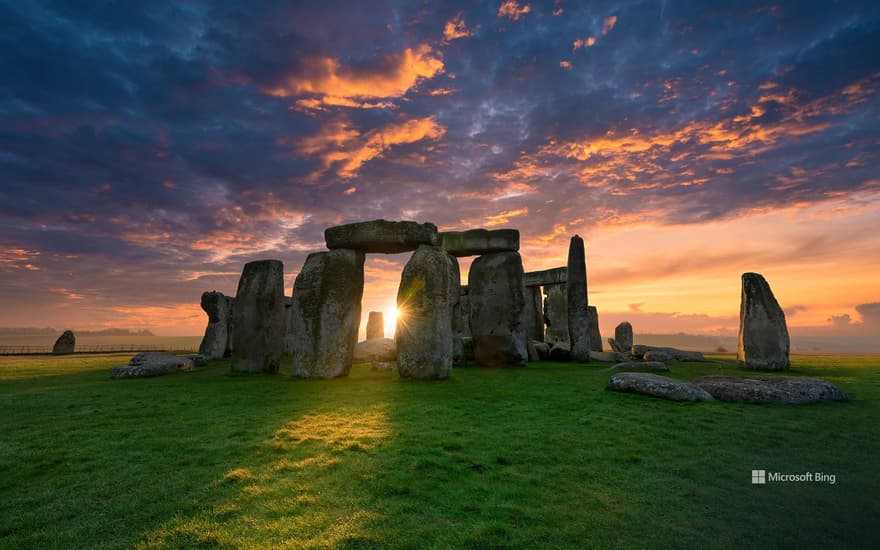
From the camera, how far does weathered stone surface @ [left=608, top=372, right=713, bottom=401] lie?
6.41 metres

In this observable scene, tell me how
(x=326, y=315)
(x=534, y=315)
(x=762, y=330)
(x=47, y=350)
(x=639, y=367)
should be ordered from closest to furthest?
(x=326, y=315) < (x=639, y=367) < (x=762, y=330) < (x=534, y=315) < (x=47, y=350)

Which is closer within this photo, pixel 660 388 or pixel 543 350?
pixel 660 388

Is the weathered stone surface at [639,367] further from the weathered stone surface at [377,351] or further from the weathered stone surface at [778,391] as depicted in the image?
the weathered stone surface at [377,351]

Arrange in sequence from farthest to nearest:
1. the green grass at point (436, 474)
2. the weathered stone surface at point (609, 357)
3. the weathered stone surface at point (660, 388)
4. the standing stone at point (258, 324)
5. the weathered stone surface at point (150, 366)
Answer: the weathered stone surface at point (609, 357), the standing stone at point (258, 324), the weathered stone surface at point (150, 366), the weathered stone surface at point (660, 388), the green grass at point (436, 474)

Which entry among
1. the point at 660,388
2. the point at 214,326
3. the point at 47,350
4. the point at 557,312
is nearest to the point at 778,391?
the point at 660,388

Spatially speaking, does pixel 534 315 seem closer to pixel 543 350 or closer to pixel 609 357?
pixel 543 350

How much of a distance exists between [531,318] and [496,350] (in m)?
7.06

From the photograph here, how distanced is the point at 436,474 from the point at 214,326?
15362mm

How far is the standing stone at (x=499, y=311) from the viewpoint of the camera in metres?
12.7

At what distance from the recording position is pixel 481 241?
1351cm

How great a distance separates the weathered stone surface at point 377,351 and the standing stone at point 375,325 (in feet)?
23.0

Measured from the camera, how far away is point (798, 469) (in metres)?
3.56

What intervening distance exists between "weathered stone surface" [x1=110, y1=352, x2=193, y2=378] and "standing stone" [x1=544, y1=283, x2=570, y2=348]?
15.2 meters

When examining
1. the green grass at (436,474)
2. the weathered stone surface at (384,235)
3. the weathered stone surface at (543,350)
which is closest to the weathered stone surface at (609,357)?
the weathered stone surface at (543,350)
